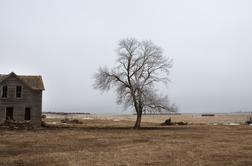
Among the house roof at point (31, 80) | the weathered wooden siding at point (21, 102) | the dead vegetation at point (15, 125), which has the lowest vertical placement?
the dead vegetation at point (15, 125)

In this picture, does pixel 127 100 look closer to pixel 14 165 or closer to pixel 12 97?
pixel 12 97

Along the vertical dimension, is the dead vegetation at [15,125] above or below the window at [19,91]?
below

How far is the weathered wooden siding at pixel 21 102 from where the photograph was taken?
50500 mm

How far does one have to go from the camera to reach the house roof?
5129 centimetres

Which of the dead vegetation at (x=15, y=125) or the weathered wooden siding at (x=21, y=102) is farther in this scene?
the weathered wooden siding at (x=21, y=102)

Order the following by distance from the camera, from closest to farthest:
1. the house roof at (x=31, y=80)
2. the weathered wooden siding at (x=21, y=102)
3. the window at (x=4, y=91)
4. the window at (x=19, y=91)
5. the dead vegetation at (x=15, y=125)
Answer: the dead vegetation at (x=15, y=125) < the weathered wooden siding at (x=21, y=102) < the window at (x=4, y=91) < the window at (x=19, y=91) < the house roof at (x=31, y=80)

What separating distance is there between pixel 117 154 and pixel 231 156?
611 centimetres

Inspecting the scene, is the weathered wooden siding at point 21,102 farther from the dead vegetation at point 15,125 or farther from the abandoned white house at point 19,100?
the dead vegetation at point 15,125

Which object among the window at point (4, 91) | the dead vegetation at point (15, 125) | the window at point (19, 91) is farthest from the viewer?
the window at point (19, 91)

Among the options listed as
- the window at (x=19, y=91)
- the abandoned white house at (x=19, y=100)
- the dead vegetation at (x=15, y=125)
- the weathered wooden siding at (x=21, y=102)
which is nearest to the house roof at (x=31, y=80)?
the abandoned white house at (x=19, y=100)

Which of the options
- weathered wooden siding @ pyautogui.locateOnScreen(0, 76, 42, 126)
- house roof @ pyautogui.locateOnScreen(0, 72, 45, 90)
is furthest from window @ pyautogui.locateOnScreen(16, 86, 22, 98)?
house roof @ pyautogui.locateOnScreen(0, 72, 45, 90)

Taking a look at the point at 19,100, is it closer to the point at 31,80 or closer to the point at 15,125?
the point at 31,80

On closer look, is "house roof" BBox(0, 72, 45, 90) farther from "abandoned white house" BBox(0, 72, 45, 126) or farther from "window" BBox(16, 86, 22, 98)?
"window" BBox(16, 86, 22, 98)

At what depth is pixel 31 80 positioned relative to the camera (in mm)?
53375
